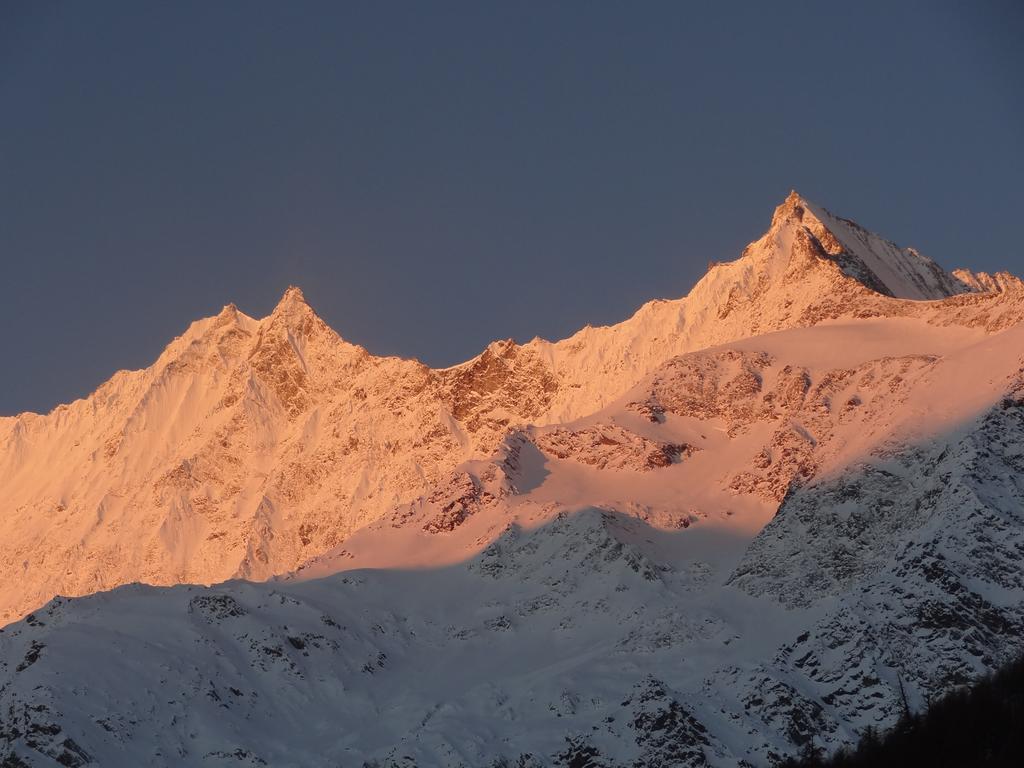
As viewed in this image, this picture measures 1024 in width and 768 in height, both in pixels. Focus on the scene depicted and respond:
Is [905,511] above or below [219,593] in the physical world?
below

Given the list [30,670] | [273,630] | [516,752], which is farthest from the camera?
[273,630]

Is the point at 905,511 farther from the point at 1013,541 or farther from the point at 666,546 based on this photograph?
the point at 666,546

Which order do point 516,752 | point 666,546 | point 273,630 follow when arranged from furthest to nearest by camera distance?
point 666,546 < point 273,630 < point 516,752

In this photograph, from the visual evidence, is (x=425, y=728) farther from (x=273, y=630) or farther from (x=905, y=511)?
(x=905, y=511)

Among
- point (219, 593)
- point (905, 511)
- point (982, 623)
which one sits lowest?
point (982, 623)

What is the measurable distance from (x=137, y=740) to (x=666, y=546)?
5407 centimetres

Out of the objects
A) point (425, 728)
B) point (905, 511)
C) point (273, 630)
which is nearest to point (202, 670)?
point (273, 630)

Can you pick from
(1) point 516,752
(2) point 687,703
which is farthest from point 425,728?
(2) point 687,703

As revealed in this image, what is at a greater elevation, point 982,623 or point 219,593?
point 219,593

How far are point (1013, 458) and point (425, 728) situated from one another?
50668 mm

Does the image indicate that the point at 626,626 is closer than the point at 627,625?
Yes

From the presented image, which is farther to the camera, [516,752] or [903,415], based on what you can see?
[903,415]

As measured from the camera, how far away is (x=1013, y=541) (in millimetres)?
151750

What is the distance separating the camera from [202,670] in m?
166
